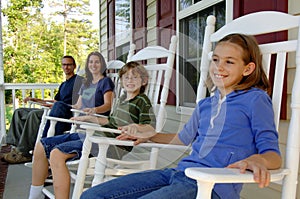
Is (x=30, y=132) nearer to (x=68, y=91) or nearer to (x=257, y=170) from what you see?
(x=68, y=91)

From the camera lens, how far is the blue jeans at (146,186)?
1110mm

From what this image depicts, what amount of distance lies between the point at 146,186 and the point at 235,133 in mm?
373

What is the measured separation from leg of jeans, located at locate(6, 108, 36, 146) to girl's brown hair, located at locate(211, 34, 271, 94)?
3167 mm

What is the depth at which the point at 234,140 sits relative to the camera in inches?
44.7

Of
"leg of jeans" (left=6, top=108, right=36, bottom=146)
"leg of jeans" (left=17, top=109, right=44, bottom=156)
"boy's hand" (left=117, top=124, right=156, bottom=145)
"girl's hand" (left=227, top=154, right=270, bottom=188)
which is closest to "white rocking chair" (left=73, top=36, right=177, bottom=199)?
"boy's hand" (left=117, top=124, right=156, bottom=145)

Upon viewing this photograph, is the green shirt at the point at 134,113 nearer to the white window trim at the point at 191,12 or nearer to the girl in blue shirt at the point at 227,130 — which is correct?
the girl in blue shirt at the point at 227,130

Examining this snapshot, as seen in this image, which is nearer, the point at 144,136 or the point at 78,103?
the point at 144,136

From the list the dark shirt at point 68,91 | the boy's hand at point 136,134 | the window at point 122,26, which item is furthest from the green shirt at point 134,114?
the window at point 122,26

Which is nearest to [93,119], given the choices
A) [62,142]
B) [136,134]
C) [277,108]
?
[62,142]

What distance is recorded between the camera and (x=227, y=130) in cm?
116

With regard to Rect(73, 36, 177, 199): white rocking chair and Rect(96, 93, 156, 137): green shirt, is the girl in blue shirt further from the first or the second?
Rect(96, 93, 156, 137): green shirt

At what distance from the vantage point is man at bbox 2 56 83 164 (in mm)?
3052

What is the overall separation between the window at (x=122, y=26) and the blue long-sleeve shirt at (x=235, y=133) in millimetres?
2004

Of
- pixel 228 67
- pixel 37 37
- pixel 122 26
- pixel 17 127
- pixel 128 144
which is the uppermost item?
pixel 37 37
